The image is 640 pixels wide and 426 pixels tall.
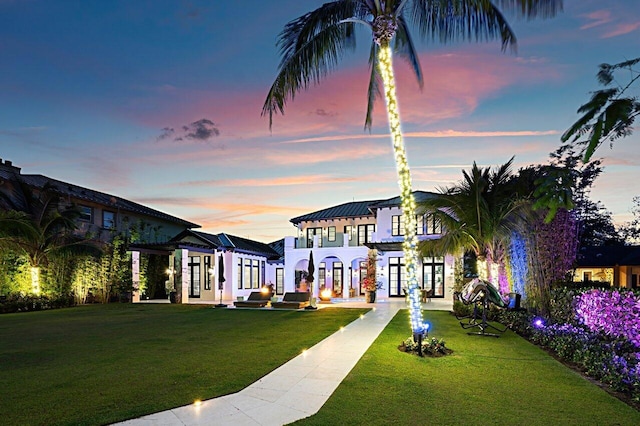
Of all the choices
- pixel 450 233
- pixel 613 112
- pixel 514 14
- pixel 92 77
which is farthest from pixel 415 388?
pixel 92 77

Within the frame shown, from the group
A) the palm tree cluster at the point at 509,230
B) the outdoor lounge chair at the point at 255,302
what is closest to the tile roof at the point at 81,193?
the outdoor lounge chair at the point at 255,302

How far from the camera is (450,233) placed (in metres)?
14.9

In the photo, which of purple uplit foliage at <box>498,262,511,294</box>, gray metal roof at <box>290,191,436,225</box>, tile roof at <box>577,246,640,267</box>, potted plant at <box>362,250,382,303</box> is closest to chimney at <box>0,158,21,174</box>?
gray metal roof at <box>290,191,436,225</box>

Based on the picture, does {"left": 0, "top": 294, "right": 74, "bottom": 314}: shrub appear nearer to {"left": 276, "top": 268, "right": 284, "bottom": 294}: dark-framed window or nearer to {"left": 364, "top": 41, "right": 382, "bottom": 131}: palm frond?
{"left": 276, "top": 268, "right": 284, "bottom": 294}: dark-framed window

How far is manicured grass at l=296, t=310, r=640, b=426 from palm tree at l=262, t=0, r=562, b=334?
1353 mm

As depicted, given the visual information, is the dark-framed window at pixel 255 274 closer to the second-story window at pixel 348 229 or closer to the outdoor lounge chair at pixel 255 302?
the second-story window at pixel 348 229

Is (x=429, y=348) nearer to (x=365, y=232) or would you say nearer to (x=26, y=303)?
(x=26, y=303)

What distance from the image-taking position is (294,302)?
63.5ft

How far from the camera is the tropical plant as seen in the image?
4.05m

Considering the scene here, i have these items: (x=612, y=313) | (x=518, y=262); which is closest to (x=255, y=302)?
(x=518, y=262)

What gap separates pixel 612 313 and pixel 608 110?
5684 millimetres

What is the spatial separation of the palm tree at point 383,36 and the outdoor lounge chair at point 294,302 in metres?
11.3

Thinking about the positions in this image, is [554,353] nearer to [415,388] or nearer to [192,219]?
[415,388]

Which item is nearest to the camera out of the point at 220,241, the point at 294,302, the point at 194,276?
the point at 294,302
